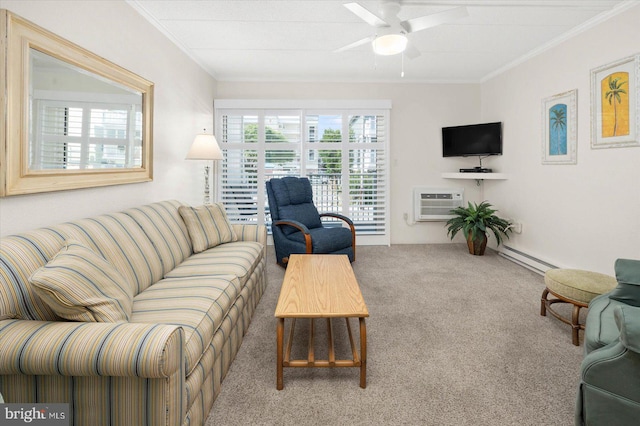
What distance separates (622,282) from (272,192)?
10.7ft

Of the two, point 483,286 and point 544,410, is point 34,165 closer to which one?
point 544,410

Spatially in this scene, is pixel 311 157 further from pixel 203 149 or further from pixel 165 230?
pixel 165 230

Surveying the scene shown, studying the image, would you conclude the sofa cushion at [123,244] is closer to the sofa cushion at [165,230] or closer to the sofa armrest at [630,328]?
the sofa cushion at [165,230]

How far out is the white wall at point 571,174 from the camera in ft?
9.43

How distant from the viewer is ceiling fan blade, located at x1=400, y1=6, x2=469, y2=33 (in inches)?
88.5

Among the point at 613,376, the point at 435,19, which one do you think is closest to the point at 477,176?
the point at 435,19

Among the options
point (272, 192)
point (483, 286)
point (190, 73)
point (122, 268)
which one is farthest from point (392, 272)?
point (190, 73)

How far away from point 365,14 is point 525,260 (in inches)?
139

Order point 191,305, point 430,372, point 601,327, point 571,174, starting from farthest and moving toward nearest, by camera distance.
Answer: point 571,174 → point 430,372 → point 191,305 → point 601,327

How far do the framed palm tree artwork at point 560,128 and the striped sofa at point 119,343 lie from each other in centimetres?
363

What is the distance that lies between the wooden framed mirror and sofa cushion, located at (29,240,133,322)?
2.00 feet

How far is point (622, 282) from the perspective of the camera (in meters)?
1.76

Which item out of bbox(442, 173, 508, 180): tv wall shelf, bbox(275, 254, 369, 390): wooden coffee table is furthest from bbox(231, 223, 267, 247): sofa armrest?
bbox(442, 173, 508, 180): tv wall shelf

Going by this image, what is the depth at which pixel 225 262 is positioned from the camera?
247 cm
